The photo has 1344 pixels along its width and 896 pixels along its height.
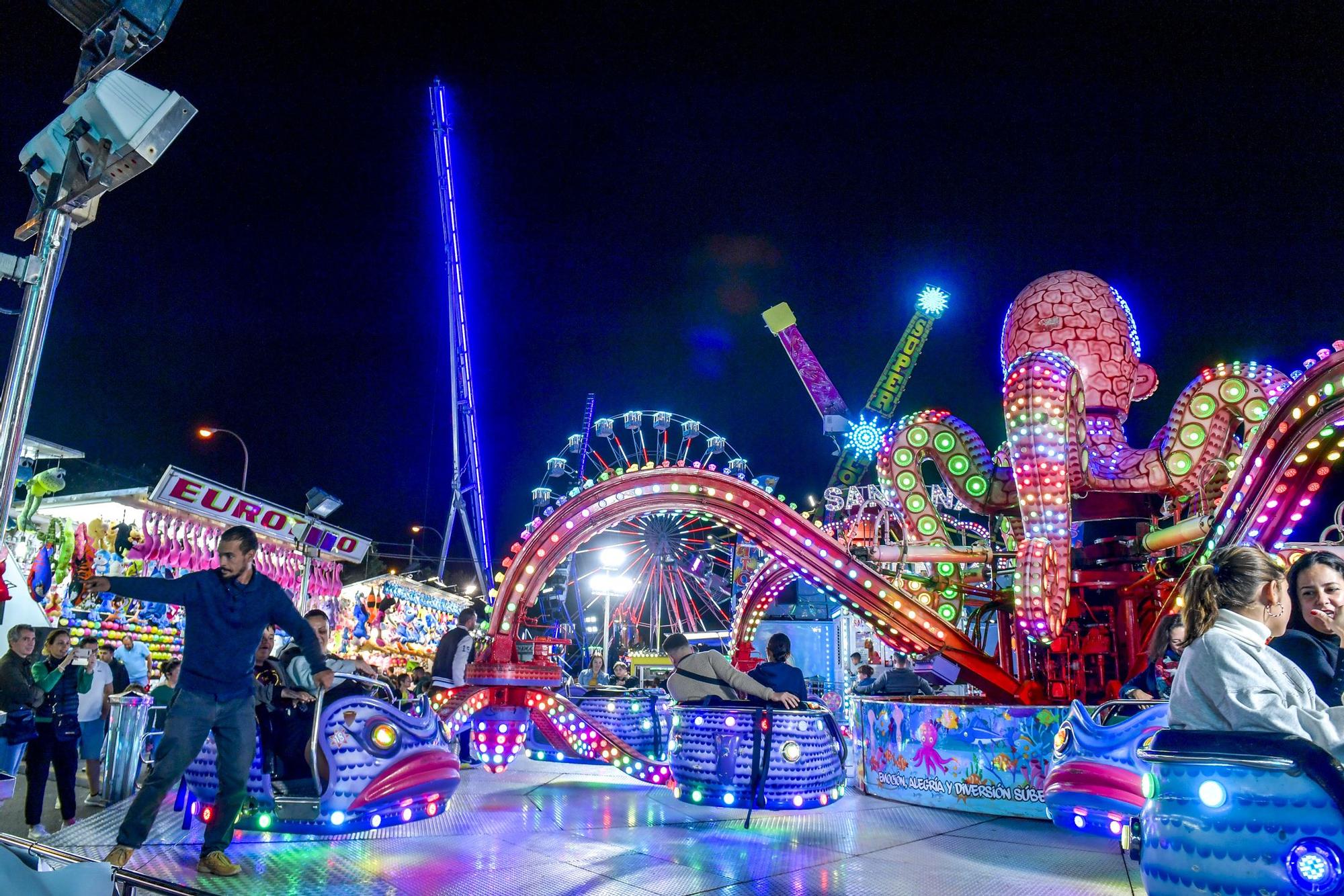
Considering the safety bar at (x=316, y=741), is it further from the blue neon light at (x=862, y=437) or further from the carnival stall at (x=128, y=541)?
the blue neon light at (x=862, y=437)

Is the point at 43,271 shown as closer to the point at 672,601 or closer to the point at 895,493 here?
the point at 895,493

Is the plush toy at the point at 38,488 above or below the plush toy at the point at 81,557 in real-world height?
above

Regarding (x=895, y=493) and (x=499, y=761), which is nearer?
(x=499, y=761)

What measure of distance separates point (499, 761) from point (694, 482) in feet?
11.1

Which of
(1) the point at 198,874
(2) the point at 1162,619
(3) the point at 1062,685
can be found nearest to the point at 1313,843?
(2) the point at 1162,619

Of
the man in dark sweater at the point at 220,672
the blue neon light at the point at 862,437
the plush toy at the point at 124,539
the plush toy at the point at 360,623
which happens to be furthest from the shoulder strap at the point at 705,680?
the blue neon light at the point at 862,437

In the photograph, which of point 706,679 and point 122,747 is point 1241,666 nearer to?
point 706,679

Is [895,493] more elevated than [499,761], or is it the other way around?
[895,493]

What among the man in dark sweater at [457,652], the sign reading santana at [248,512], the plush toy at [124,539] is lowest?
the man in dark sweater at [457,652]

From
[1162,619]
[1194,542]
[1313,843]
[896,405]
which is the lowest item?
[1313,843]

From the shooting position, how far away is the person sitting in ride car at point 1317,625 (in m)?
2.82

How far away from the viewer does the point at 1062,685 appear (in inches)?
300

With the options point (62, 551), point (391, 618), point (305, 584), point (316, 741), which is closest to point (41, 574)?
point (62, 551)

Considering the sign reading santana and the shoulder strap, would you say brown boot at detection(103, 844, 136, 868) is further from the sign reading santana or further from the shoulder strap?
the sign reading santana
